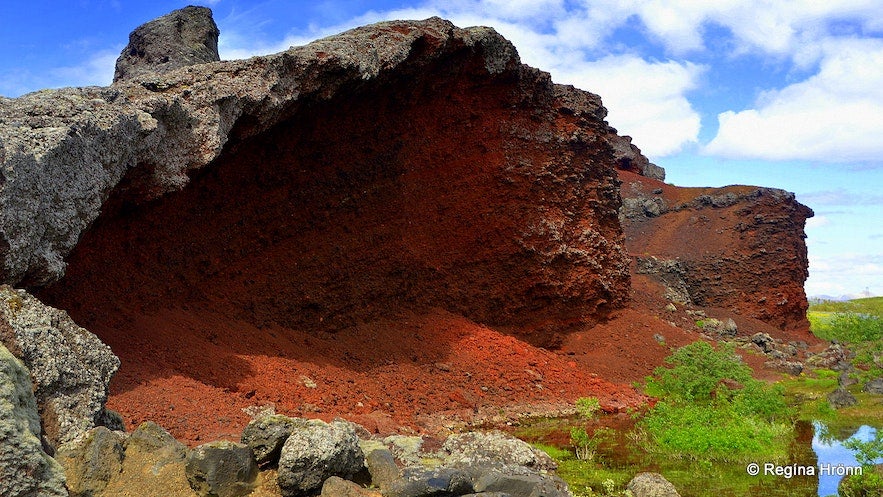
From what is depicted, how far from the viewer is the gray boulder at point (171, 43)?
73.3 ft

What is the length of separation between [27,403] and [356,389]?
8.45 m

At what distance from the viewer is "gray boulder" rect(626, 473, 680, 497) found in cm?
991

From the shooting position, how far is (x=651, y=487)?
10.0 meters

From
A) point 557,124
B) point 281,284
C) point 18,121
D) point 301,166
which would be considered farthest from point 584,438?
point 557,124

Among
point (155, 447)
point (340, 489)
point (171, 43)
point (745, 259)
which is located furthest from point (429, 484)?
point (745, 259)

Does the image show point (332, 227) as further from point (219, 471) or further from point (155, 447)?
point (219, 471)

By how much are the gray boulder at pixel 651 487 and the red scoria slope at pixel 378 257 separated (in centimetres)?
462

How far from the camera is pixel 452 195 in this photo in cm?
2109

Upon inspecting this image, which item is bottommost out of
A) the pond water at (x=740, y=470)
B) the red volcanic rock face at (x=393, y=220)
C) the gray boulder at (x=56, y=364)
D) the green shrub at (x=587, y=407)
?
the pond water at (x=740, y=470)

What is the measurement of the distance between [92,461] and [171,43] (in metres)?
18.5

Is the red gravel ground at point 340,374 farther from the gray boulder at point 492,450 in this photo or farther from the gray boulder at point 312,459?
the gray boulder at point 312,459

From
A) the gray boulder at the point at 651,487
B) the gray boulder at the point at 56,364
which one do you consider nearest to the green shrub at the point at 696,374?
the gray boulder at the point at 651,487

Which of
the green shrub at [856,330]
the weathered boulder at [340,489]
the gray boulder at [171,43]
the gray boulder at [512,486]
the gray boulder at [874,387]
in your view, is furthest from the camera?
the green shrub at [856,330]

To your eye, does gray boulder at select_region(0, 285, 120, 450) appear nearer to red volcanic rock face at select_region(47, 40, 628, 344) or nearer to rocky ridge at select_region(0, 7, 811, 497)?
rocky ridge at select_region(0, 7, 811, 497)
